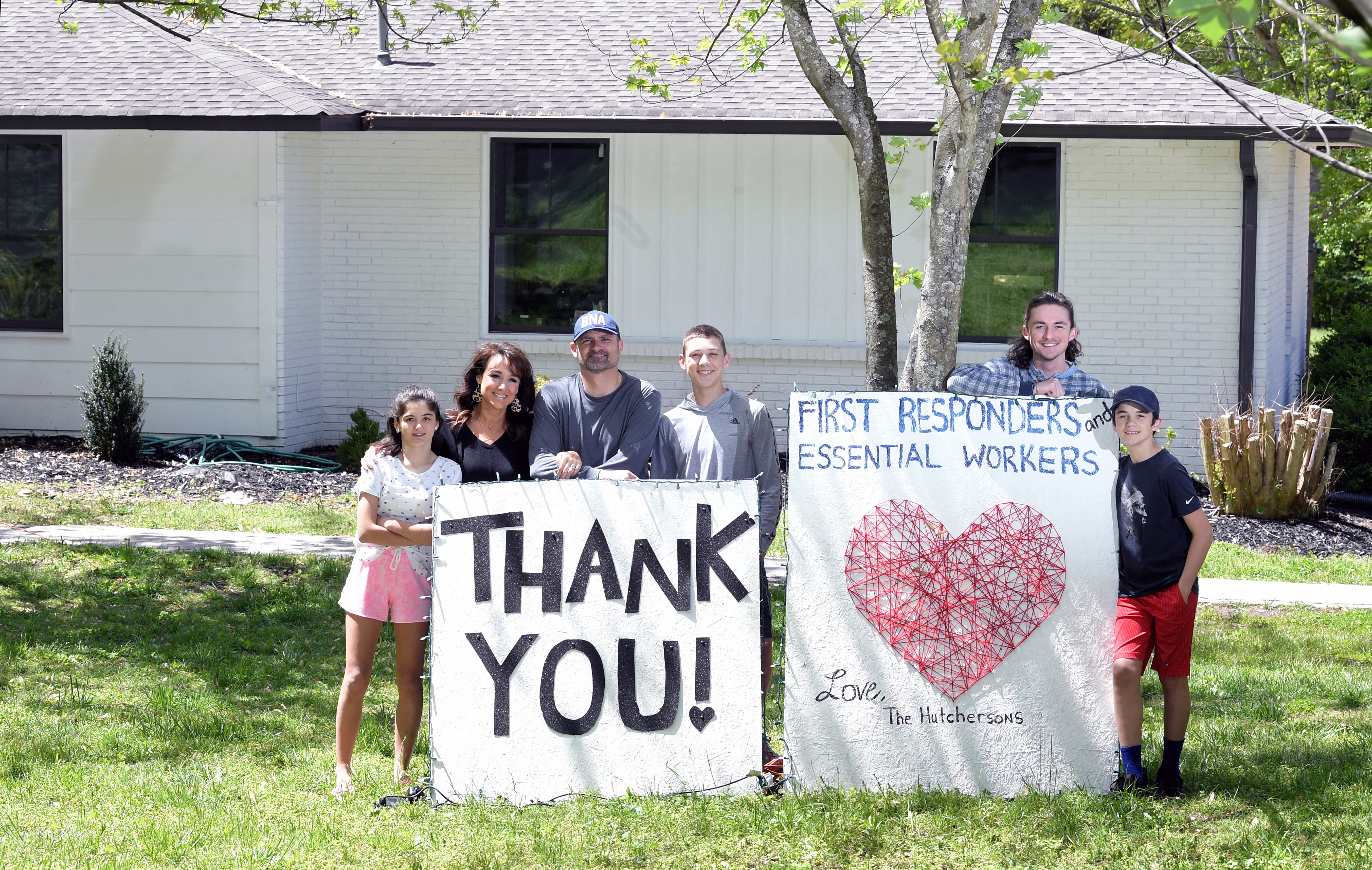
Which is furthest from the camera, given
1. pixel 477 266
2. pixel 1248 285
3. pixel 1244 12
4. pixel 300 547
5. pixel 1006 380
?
pixel 477 266

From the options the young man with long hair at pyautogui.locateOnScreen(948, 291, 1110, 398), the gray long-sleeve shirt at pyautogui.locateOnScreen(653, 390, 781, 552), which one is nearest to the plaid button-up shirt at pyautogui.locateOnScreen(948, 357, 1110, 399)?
the young man with long hair at pyautogui.locateOnScreen(948, 291, 1110, 398)

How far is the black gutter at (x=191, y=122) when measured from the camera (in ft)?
37.2

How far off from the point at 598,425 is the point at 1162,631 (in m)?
1.97

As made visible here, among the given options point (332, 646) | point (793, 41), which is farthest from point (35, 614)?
point (793, 41)

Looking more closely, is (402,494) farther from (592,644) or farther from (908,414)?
(908,414)

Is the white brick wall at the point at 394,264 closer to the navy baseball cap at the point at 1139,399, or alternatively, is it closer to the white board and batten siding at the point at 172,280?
the white board and batten siding at the point at 172,280

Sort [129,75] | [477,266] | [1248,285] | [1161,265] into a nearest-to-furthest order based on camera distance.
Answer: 1. [1248,285]
2. [1161,265]
3. [129,75]
4. [477,266]

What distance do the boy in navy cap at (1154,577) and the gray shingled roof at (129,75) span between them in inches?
332

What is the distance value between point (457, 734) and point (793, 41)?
13.2ft

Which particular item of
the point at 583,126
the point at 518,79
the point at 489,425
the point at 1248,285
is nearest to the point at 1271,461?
the point at 1248,285

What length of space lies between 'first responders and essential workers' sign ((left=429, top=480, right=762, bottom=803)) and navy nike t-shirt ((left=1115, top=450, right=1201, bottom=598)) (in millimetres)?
1249

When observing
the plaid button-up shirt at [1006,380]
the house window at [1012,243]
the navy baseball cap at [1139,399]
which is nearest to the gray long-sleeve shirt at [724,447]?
the plaid button-up shirt at [1006,380]

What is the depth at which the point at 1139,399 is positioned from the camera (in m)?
4.48

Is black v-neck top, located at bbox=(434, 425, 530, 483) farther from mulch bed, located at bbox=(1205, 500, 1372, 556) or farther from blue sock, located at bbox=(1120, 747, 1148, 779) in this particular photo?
mulch bed, located at bbox=(1205, 500, 1372, 556)
